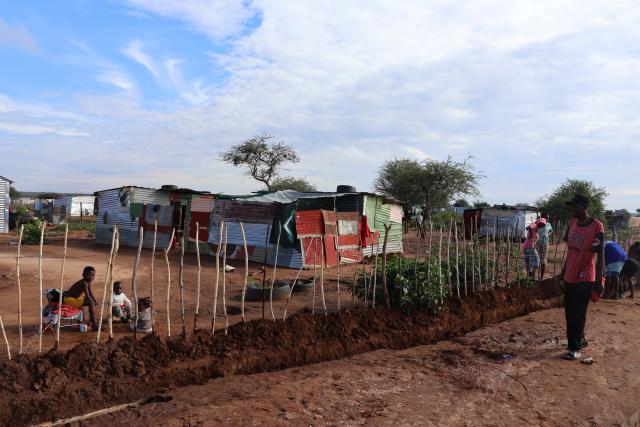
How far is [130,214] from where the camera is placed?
17.1m

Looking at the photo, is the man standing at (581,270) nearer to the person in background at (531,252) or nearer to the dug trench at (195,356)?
the dug trench at (195,356)

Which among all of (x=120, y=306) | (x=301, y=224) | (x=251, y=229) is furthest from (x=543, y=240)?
(x=120, y=306)

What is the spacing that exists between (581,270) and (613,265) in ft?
13.9

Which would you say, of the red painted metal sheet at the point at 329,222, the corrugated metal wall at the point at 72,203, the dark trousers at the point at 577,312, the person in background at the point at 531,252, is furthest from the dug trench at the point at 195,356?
the corrugated metal wall at the point at 72,203

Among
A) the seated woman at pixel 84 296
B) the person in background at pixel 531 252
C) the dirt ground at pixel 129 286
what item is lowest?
the dirt ground at pixel 129 286

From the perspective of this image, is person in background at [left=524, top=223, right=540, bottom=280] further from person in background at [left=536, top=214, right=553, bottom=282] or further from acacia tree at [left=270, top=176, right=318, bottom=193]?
acacia tree at [left=270, top=176, right=318, bottom=193]

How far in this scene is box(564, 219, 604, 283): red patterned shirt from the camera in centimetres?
532

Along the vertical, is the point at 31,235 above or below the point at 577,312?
below

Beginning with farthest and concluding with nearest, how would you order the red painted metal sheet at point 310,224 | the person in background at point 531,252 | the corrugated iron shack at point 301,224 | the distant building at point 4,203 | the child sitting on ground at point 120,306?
the distant building at point 4,203
the corrugated iron shack at point 301,224
the red painted metal sheet at point 310,224
the person in background at point 531,252
the child sitting on ground at point 120,306

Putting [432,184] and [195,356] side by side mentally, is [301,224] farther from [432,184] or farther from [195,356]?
[432,184]

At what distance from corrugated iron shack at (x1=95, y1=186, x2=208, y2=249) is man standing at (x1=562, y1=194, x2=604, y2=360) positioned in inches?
510

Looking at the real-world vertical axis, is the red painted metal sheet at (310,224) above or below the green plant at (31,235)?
above

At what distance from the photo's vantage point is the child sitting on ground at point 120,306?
6.59 metres

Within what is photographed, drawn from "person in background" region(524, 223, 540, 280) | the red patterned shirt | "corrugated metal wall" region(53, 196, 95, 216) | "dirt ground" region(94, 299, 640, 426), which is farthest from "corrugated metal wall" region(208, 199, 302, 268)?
"corrugated metal wall" region(53, 196, 95, 216)
